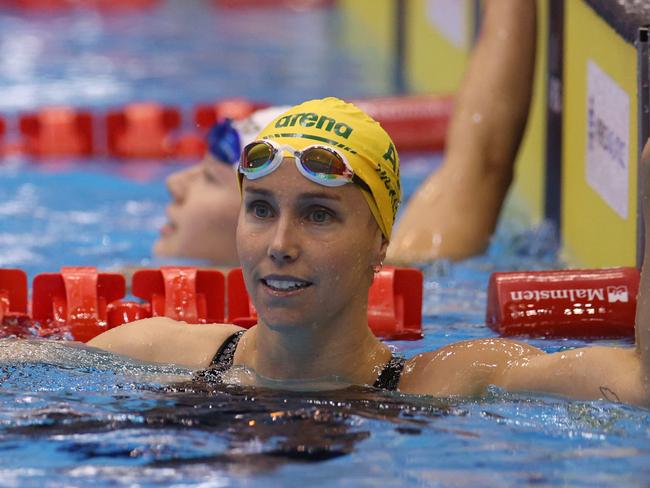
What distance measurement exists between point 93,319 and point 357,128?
122cm

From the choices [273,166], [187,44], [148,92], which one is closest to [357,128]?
[273,166]

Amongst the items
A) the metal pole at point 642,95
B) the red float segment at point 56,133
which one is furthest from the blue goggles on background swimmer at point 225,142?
the red float segment at point 56,133

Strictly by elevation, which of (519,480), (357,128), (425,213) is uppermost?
(357,128)

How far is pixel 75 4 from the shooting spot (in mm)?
13516

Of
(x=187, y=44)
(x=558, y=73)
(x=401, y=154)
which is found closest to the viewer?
(x=558, y=73)

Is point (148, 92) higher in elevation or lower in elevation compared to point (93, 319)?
higher

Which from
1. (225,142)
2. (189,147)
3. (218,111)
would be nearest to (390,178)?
(225,142)

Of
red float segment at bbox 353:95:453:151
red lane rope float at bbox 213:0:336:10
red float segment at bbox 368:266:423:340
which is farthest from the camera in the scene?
red lane rope float at bbox 213:0:336:10

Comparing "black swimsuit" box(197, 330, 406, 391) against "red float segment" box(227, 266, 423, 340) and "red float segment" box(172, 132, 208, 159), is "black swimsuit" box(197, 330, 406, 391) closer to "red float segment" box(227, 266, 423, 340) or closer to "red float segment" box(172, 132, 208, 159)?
"red float segment" box(227, 266, 423, 340)

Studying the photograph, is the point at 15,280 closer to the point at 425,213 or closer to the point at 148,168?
the point at 425,213

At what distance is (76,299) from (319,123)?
47.4 inches

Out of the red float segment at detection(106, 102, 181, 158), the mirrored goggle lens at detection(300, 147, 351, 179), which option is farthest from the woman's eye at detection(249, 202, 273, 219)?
the red float segment at detection(106, 102, 181, 158)

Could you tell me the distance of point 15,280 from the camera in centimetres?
394

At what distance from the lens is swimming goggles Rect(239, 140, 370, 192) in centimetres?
284
